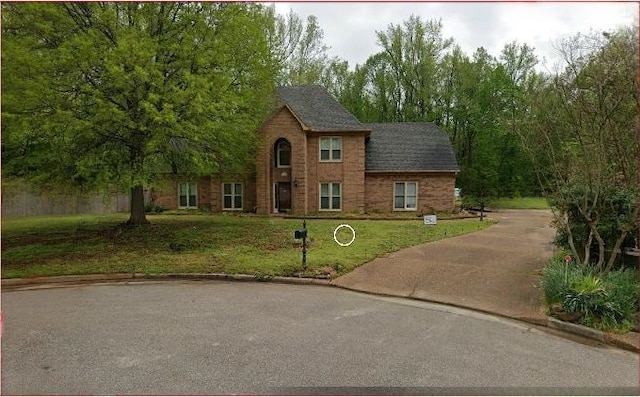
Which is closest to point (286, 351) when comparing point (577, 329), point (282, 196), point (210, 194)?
point (577, 329)

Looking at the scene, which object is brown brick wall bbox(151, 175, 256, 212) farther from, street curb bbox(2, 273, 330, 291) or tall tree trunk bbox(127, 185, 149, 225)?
street curb bbox(2, 273, 330, 291)

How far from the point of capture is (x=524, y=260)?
9297mm

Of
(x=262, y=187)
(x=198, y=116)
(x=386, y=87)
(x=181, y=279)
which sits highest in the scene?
(x=386, y=87)

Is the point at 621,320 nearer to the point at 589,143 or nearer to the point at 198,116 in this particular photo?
the point at 589,143

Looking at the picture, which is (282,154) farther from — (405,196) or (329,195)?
(405,196)

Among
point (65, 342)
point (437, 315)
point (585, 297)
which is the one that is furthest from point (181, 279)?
point (585, 297)

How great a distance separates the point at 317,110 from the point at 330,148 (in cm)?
253

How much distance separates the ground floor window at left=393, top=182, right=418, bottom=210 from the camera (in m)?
21.2

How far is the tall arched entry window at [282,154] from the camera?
21.4 metres

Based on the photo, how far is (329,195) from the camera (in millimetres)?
21062

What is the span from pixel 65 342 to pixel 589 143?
311 inches

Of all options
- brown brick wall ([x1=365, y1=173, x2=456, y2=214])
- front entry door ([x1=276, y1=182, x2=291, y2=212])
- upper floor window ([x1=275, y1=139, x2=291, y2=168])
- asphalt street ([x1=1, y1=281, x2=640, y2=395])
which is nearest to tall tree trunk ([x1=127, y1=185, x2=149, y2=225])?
asphalt street ([x1=1, y1=281, x2=640, y2=395])

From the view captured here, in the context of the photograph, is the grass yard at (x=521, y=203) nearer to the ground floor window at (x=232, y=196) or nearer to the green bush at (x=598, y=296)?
the ground floor window at (x=232, y=196)

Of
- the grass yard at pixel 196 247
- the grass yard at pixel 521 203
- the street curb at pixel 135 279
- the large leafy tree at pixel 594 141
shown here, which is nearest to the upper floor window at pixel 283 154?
the grass yard at pixel 196 247
